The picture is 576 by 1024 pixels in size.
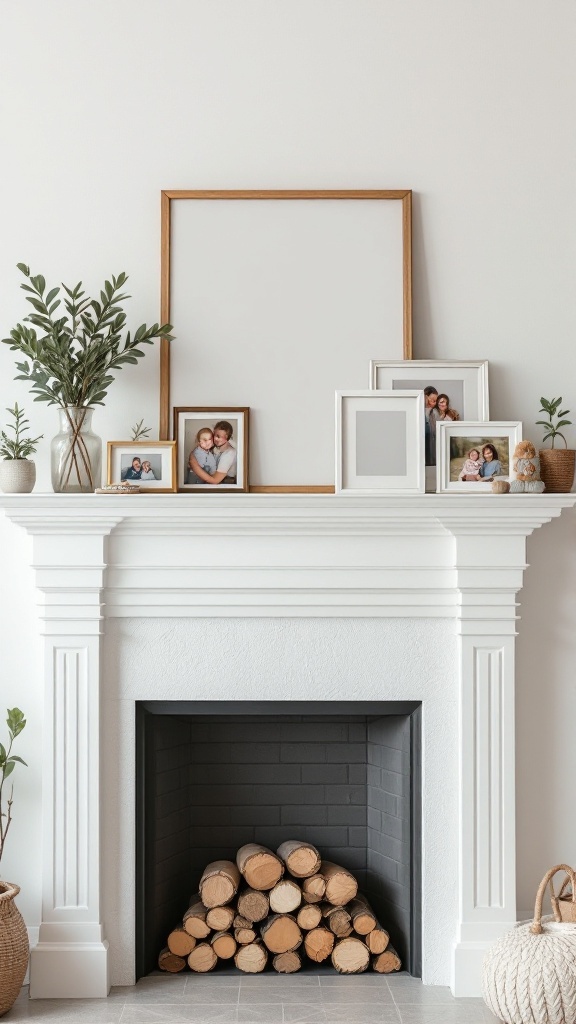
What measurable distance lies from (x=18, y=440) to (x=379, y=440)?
3.56 feet

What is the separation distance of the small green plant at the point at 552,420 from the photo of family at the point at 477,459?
164mm

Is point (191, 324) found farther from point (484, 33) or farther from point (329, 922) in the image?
point (329, 922)

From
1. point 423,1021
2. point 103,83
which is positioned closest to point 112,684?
point 423,1021

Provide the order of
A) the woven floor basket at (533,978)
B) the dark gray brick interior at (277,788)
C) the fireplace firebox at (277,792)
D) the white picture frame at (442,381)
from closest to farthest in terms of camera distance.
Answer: the woven floor basket at (533,978), the white picture frame at (442,381), the fireplace firebox at (277,792), the dark gray brick interior at (277,788)

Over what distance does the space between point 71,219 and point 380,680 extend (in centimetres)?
171

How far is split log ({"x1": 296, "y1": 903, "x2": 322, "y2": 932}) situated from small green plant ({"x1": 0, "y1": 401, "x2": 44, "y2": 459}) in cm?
161

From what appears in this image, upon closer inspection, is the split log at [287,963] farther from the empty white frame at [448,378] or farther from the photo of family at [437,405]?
the empty white frame at [448,378]

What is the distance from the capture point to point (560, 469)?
9.11 feet

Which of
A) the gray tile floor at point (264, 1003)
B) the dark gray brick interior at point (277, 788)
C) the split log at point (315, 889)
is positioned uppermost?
the dark gray brick interior at point (277, 788)

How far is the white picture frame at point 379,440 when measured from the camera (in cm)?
272

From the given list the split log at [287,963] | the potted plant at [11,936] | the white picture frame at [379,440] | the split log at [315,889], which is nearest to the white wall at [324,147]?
the white picture frame at [379,440]

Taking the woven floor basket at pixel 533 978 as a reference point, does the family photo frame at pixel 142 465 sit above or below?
above

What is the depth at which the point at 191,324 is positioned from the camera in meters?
2.86

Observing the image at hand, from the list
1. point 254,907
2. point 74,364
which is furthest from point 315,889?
point 74,364
